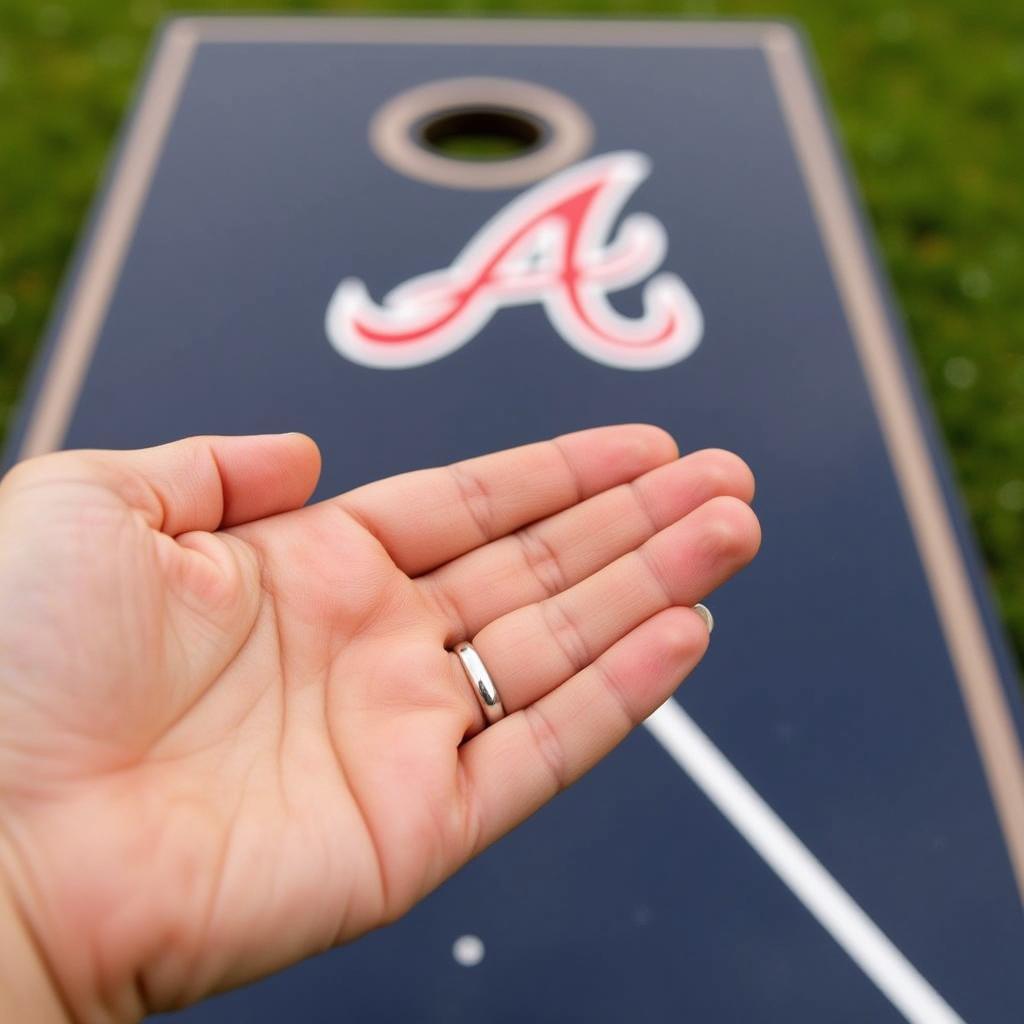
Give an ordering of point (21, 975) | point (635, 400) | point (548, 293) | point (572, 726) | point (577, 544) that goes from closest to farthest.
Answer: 1. point (21, 975)
2. point (572, 726)
3. point (577, 544)
4. point (635, 400)
5. point (548, 293)

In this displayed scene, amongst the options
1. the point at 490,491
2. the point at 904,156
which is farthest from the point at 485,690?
the point at 904,156

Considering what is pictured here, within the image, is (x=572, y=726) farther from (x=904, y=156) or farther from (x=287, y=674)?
(x=904, y=156)

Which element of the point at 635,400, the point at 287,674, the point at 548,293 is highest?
the point at 548,293

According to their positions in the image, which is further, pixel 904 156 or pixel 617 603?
pixel 904 156

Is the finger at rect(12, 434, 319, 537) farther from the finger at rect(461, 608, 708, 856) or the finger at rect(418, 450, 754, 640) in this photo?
the finger at rect(461, 608, 708, 856)

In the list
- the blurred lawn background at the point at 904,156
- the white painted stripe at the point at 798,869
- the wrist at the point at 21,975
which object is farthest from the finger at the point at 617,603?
the blurred lawn background at the point at 904,156

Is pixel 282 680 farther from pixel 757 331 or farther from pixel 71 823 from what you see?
pixel 757 331

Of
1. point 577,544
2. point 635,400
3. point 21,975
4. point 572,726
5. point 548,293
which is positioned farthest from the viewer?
point 548,293
